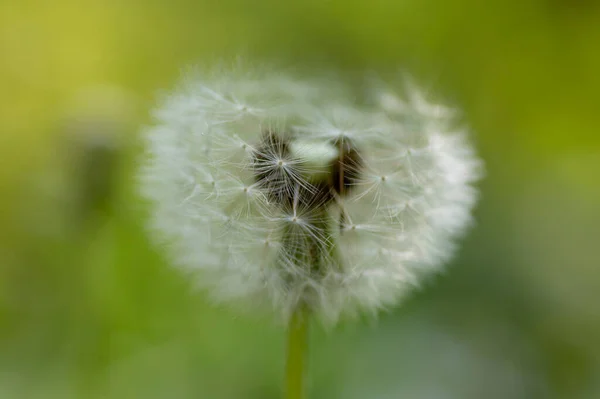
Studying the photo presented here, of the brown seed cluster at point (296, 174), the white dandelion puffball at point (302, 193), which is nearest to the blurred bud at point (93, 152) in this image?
→ the white dandelion puffball at point (302, 193)

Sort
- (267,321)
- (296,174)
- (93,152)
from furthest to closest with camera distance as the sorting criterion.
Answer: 1. (93,152)
2. (267,321)
3. (296,174)

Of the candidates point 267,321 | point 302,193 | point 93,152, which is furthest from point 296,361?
point 93,152

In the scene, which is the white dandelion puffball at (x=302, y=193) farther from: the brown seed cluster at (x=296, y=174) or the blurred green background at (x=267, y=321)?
the blurred green background at (x=267, y=321)

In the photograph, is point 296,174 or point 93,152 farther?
point 93,152

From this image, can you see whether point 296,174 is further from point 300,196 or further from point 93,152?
point 93,152

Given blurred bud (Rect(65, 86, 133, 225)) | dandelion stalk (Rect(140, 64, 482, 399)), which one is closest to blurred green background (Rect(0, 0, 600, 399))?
blurred bud (Rect(65, 86, 133, 225))

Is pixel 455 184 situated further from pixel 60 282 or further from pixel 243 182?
pixel 60 282

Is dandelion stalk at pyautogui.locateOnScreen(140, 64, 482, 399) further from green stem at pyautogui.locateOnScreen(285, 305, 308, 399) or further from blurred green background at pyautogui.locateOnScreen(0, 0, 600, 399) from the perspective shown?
blurred green background at pyautogui.locateOnScreen(0, 0, 600, 399)
